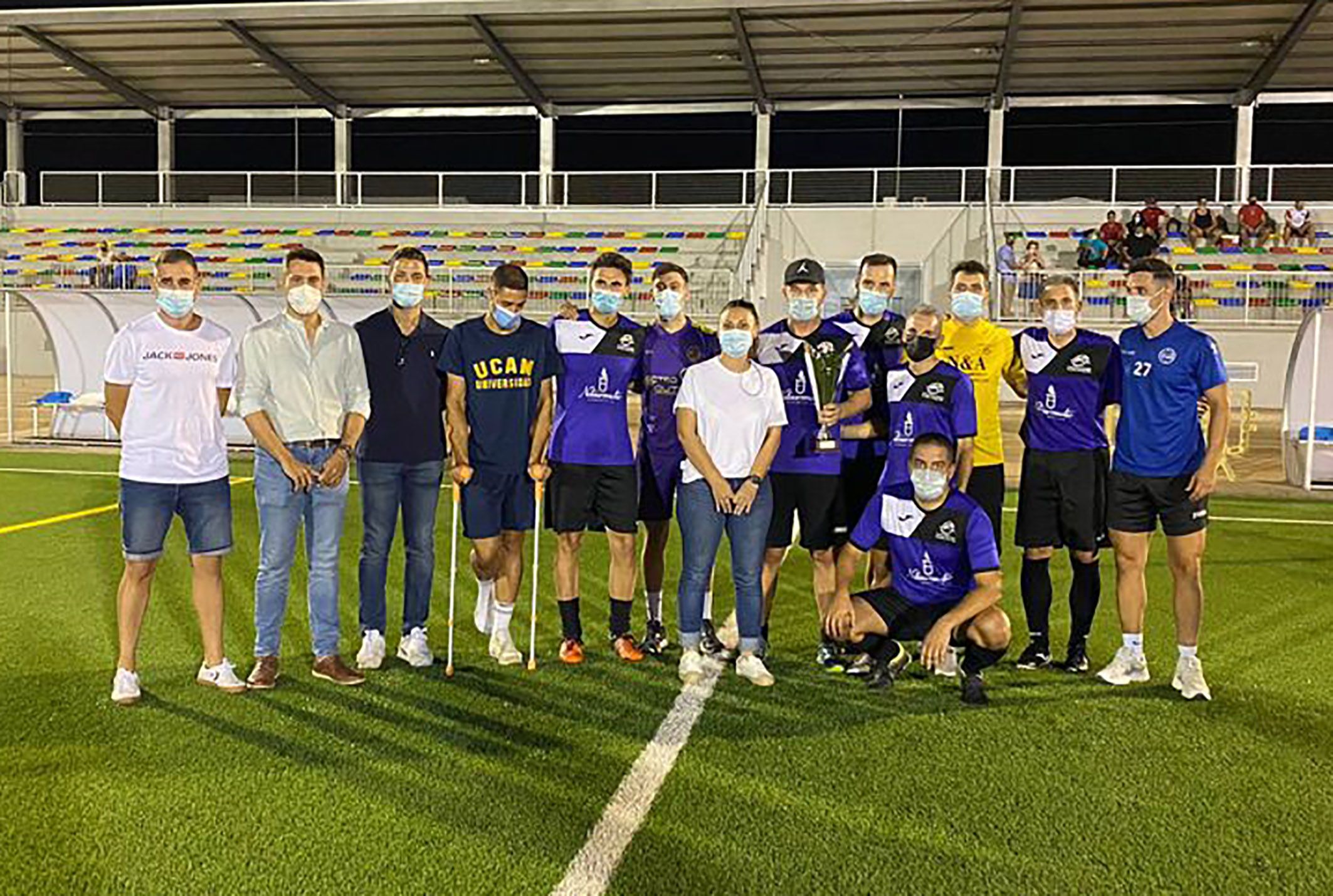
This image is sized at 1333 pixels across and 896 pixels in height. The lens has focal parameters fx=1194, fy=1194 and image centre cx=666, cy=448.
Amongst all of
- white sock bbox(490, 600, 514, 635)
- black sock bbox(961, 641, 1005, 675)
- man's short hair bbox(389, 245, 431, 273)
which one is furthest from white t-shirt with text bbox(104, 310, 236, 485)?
black sock bbox(961, 641, 1005, 675)

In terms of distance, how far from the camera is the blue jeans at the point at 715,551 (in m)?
5.77

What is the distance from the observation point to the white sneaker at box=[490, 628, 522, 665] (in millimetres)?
6027

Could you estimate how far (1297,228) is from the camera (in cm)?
2608

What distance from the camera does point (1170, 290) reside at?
579 centimetres

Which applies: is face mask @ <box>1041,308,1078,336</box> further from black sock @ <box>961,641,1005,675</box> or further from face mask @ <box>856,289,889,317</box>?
black sock @ <box>961,641,1005,675</box>

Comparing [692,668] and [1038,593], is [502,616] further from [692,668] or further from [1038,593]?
[1038,593]

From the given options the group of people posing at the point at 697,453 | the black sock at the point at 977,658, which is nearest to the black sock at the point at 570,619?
the group of people posing at the point at 697,453

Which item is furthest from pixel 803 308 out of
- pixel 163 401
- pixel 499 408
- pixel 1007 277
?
pixel 1007 277

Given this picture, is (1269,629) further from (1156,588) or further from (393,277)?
(393,277)

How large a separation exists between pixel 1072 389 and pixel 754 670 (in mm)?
2103

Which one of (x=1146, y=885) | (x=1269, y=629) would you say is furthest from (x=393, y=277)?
(x=1269, y=629)

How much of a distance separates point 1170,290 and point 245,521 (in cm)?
790

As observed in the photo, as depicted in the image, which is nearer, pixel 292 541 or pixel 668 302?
pixel 292 541

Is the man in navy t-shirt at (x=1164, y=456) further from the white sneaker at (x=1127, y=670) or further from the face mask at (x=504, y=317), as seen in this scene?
the face mask at (x=504, y=317)
